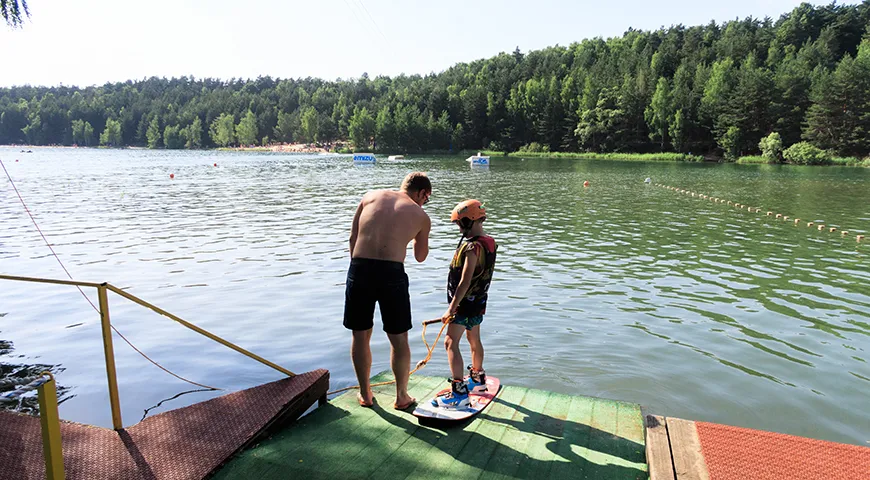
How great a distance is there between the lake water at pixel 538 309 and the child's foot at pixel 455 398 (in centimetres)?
247

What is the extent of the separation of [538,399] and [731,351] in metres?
4.36

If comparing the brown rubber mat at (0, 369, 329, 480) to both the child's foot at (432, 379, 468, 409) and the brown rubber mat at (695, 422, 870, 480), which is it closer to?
the child's foot at (432, 379, 468, 409)

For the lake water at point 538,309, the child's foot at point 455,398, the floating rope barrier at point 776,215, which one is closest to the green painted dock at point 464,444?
the child's foot at point 455,398

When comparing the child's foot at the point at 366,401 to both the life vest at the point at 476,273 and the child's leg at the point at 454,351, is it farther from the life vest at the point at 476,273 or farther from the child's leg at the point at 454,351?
the life vest at the point at 476,273

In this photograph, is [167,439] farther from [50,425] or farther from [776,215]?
[776,215]

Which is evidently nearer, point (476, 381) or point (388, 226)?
point (388, 226)

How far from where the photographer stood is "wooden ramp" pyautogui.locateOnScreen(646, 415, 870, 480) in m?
3.94

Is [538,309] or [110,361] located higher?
[110,361]

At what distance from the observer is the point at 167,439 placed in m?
4.43

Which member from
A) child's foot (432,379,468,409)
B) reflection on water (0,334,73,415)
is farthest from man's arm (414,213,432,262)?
reflection on water (0,334,73,415)

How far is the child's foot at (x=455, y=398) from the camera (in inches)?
203

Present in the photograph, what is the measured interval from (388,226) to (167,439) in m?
2.42

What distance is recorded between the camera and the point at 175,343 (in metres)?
8.89

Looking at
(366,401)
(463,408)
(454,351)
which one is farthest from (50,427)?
(454,351)
